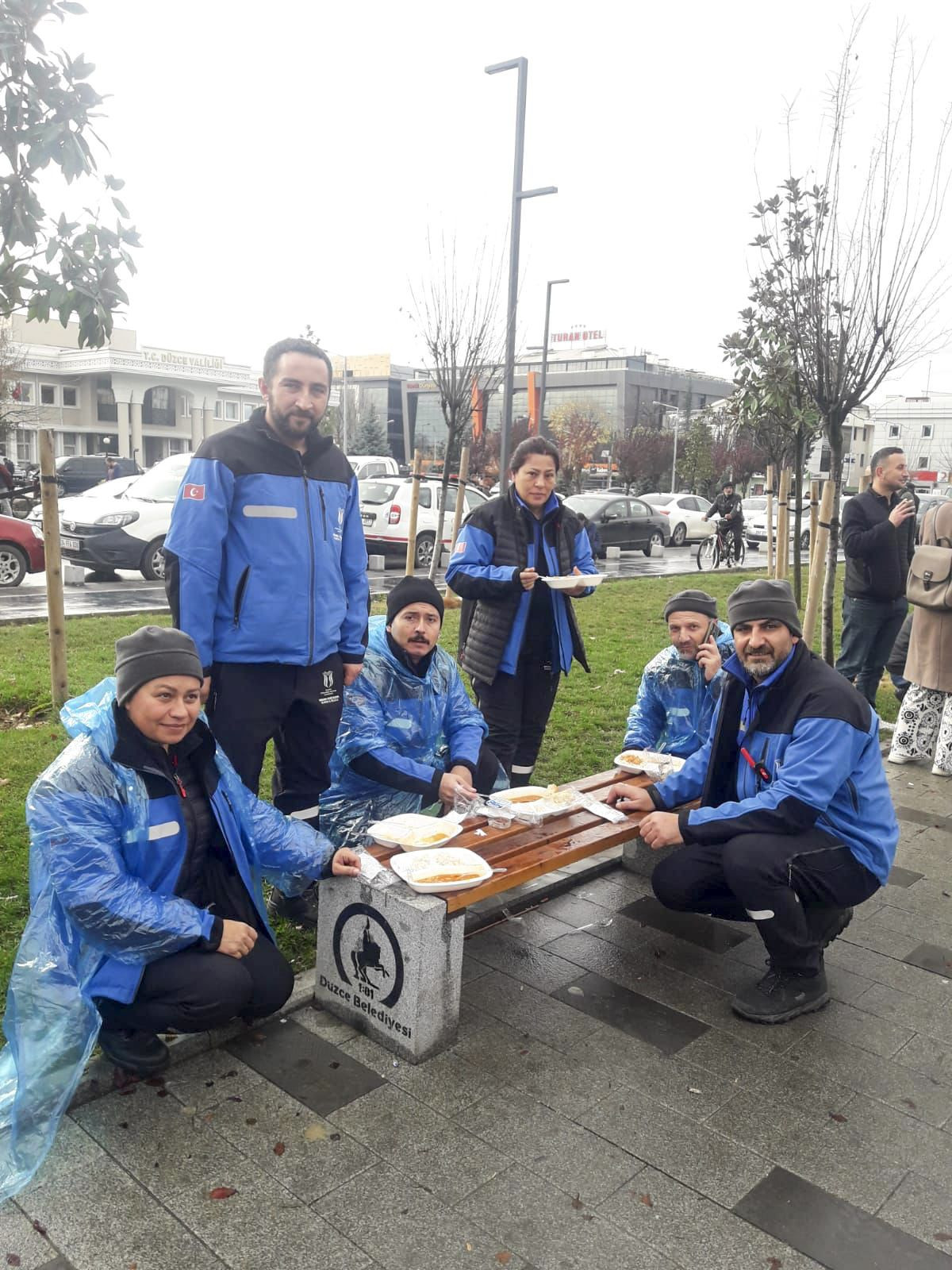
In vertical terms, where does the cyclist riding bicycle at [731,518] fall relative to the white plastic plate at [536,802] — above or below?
above

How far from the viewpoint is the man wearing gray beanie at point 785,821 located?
3.25 metres

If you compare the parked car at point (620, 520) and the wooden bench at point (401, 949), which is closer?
the wooden bench at point (401, 949)

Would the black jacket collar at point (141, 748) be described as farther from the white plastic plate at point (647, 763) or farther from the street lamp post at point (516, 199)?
the street lamp post at point (516, 199)

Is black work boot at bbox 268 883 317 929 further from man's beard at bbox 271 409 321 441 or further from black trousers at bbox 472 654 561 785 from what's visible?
man's beard at bbox 271 409 321 441

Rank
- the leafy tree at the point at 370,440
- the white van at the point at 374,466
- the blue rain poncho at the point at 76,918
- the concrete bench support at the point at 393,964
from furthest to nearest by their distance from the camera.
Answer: the leafy tree at the point at 370,440
the white van at the point at 374,466
the concrete bench support at the point at 393,964
the blue rain poncho at the point at 76,918

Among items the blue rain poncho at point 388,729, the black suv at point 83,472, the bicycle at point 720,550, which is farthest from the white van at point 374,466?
the blue rain poncho at point 388,729

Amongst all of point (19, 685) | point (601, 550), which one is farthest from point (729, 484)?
point (19, 685)

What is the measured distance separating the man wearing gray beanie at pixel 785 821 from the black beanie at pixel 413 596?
1.19 meters

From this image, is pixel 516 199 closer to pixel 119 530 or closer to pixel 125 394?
pixel 119 530

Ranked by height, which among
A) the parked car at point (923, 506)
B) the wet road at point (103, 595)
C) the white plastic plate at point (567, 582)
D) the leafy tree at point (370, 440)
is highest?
the leafy tree at point (370, 440)

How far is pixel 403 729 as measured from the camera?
4.03m

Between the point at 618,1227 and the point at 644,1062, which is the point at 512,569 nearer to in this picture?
the point at 644,1062

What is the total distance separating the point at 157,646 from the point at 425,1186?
1632 mm

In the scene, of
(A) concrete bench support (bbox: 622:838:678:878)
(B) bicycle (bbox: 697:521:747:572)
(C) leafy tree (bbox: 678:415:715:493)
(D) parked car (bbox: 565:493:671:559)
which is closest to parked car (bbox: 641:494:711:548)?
(D) parked car (bbox: 565:493:671:559)
